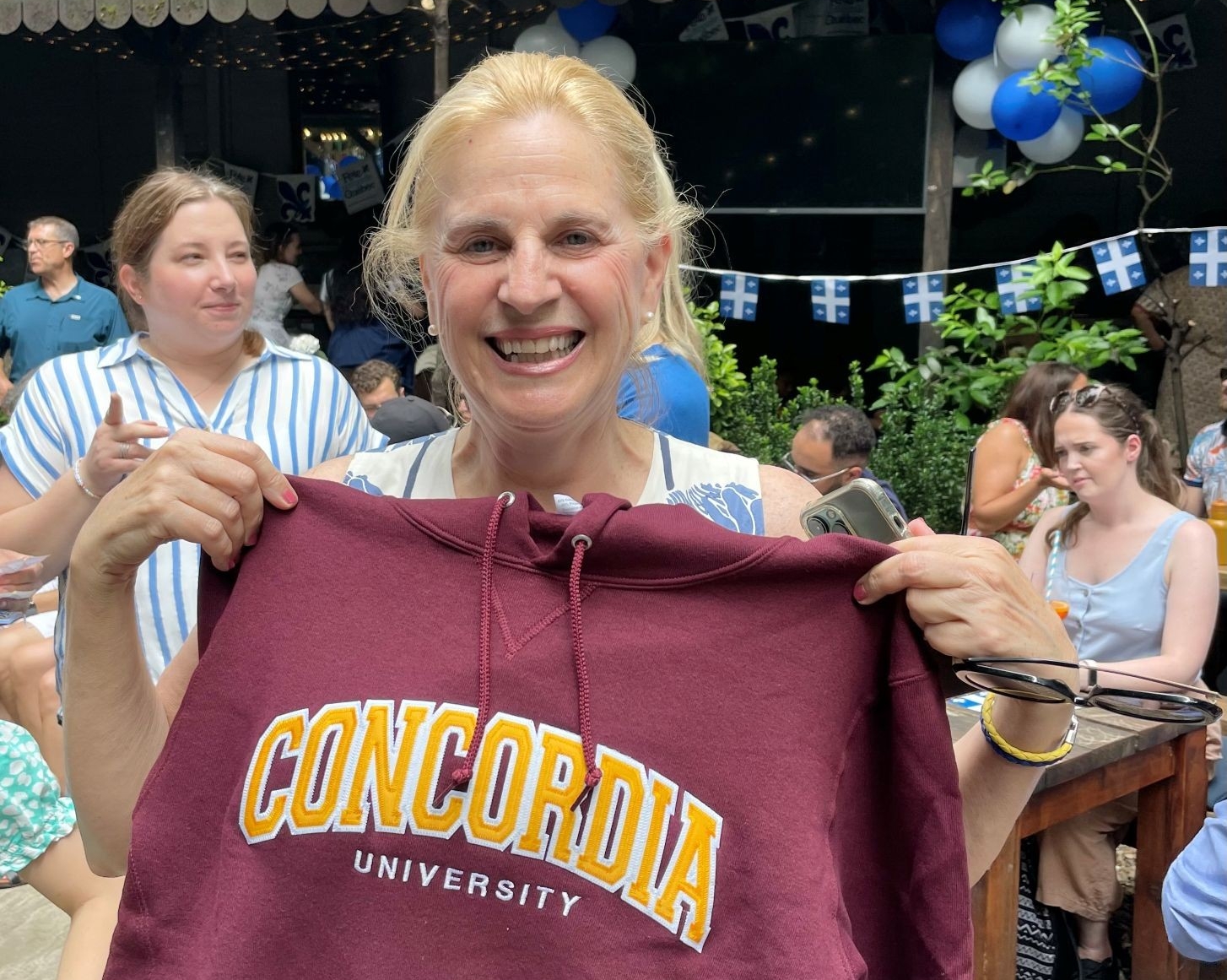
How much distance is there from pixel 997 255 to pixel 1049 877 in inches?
217

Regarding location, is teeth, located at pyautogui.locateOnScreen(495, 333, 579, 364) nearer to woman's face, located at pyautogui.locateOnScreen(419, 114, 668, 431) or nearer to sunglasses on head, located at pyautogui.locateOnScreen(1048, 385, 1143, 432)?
woman's face, located at pyautogui.locateOnScreen(419, 114, 668, 431)

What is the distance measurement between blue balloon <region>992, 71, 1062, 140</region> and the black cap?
343 cm

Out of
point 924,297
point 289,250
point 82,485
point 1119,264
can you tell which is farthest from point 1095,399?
point 289,250

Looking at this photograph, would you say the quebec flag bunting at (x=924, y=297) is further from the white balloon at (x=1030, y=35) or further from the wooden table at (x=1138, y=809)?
the wooden table at (x=1138, y=809)

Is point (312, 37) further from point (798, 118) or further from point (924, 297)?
point (924, 297)

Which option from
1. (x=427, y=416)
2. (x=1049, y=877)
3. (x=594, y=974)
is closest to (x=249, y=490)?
(x=594, y=974)

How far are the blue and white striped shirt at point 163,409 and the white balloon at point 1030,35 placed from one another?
15.7ft

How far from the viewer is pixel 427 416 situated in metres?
4.59

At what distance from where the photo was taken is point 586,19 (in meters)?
7.21

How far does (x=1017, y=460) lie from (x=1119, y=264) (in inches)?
77.4

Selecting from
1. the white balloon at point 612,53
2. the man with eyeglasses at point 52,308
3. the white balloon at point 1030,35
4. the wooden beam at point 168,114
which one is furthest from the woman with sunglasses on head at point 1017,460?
the wooden beam at point 168,114

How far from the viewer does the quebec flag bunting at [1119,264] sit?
235 inches

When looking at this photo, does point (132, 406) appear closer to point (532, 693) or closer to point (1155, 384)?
point (532, 693)

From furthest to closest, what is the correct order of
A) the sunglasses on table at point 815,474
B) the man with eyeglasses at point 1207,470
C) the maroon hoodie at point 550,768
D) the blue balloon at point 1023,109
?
the blue balloon at point 1023,109, the man with eyeglasses at point 1207,470, the sunglasses on table at point 815,474, the maroon hoodie at point 550,768
